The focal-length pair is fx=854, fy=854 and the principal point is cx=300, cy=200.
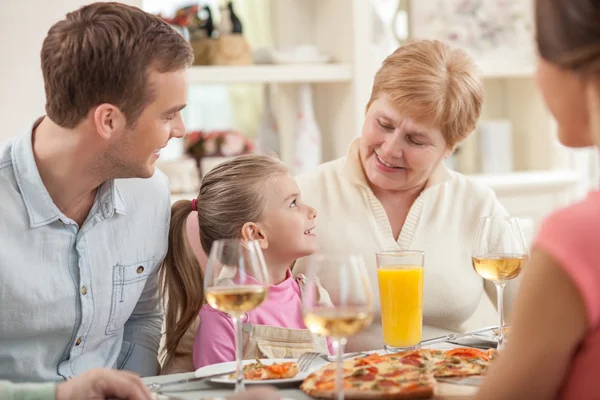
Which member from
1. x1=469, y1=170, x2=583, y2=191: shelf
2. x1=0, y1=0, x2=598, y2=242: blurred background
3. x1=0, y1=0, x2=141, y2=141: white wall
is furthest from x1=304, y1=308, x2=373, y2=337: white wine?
x1=469, y1=170, x2=583, y2=191: shelf

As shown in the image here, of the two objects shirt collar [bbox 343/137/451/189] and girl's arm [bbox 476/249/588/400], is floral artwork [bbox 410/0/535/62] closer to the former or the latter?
shirt collar [bbox 343/137/451/189]

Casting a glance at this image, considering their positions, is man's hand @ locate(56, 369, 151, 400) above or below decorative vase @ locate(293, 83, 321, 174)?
below

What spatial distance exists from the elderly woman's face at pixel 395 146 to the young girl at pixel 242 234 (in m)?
0.26

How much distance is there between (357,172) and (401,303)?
64 centimetres

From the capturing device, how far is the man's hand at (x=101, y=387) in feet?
4.19

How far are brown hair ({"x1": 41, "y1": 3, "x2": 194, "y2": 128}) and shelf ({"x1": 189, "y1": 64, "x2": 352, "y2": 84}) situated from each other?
1364 millimetres

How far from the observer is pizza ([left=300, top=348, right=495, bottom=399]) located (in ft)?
4.12

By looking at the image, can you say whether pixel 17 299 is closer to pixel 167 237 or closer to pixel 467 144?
pixel 167 237

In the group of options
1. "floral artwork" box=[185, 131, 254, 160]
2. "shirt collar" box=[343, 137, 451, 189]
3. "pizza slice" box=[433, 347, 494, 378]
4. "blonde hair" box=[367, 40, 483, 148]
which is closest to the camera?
"pizza slice" box=[433, 347, 494, 378]

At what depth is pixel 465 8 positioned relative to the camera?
3779 millimetres

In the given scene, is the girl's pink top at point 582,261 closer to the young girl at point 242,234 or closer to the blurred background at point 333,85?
the young girl at point 242,234

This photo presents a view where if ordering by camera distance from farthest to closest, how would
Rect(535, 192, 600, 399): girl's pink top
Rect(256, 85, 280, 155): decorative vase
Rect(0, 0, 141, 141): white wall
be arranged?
Rect(256, 85, 280, 155): decorative vase → Rect(0, 0, 141, 141): white wall → Rect(535, 192, 600, 399): girl's pink top

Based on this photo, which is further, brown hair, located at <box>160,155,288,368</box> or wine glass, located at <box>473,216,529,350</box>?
brown hair, located at <box>160,155,288,368</box>

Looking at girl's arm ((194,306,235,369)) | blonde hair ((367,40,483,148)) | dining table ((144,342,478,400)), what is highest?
blonde hair ((367,40,483,148))
